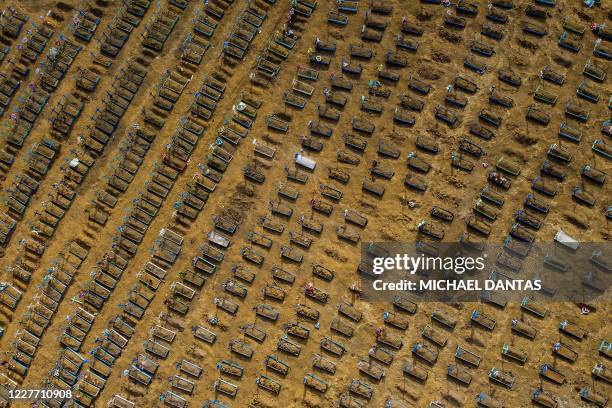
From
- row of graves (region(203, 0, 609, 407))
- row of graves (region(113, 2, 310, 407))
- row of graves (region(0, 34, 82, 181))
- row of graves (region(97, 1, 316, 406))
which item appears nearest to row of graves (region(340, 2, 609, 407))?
row of graves (region(203, 0, 609, 407))

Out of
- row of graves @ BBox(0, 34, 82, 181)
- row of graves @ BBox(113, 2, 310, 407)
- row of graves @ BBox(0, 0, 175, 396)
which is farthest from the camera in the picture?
row of graves @ BBox(0, 34, 82, 181)

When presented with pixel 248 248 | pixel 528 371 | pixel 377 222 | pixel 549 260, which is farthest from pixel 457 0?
pixel 528 371

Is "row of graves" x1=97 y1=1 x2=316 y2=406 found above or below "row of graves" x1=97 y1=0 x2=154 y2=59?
below

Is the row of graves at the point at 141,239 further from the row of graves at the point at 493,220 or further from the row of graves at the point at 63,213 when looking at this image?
the row of graves at the point at 493,220

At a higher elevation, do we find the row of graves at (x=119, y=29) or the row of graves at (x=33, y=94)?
the row of graves at (x=119, y=29)

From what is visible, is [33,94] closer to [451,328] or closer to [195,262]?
[195,262]

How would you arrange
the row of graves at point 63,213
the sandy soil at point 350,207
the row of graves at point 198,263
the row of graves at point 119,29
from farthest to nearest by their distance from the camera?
the row of graves at point 119,29 < the row of graves at point 63,213 < the row of graves at point 198,263 < the sandy soil at point 350,207

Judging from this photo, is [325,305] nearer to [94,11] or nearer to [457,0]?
[457,0]

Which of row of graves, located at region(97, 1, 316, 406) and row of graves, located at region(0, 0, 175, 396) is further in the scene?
row of graves, located at region(0, 0, 175, 396)

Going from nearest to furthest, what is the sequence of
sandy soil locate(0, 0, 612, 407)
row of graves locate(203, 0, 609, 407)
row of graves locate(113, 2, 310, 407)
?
row of graves locate(203, 0, 609, 407) < sandy soil locate(0, 0, 612, 407) < row of graves locate(113, 2, 310, 407)

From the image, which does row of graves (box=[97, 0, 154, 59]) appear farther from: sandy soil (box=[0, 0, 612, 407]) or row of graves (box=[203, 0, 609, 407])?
row of graves (box=[203, 0, 609, 407])

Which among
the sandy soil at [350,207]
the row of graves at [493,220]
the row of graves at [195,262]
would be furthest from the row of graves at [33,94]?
the row of graves at [493,220]

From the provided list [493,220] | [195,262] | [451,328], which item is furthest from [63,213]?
[493,220]
